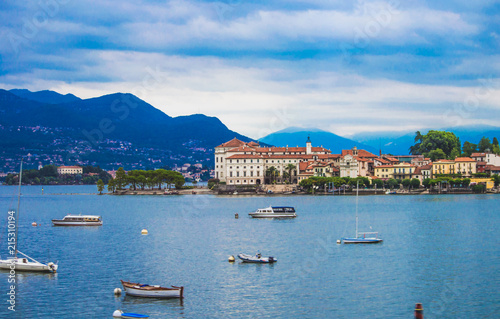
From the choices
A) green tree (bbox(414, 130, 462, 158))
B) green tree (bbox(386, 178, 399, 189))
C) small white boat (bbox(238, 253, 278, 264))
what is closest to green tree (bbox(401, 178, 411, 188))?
green tree (bbox(386, 178, 399, 189))

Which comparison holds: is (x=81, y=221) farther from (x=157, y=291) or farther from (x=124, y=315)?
(x=124, y=315)

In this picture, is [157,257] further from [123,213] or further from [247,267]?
[123,213]

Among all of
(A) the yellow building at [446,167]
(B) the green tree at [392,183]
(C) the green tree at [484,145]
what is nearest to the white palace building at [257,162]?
(B) the green tree at [392,183]

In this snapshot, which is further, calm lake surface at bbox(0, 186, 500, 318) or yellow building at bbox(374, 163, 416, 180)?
yellow building at bbox(374, 163, 416, 180)

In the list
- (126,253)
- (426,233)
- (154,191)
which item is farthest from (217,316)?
(154,191)

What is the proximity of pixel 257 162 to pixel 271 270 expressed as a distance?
341 feet

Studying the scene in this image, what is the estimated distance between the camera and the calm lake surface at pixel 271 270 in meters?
28.2

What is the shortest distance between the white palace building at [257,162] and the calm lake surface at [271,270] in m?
73.5

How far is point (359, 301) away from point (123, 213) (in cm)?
5991

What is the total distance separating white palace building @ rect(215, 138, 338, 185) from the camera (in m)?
139

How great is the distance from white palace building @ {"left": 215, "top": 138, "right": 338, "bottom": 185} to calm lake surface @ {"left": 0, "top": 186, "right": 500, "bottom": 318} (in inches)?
2893

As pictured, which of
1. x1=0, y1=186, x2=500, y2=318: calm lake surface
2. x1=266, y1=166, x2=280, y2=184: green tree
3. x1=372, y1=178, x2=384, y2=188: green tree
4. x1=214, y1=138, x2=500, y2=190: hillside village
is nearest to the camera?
x1=0, y1=186, x2=500, y2=318: calm lake surface

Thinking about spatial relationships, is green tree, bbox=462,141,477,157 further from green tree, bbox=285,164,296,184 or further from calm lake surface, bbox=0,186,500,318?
calm lake surface, bbox=0,186,500,318

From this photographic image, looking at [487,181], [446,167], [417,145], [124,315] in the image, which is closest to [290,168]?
[446,167]
